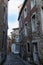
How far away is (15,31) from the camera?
151 feet

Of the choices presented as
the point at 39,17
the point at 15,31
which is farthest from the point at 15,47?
the point at 39,17

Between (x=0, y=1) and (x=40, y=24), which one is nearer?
(x=40, y=24)

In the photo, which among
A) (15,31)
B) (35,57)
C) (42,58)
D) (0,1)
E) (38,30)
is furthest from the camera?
(15,31)

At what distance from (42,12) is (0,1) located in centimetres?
571

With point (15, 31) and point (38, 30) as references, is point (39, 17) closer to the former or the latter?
point (38, 30)

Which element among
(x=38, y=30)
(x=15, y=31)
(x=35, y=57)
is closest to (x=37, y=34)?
(x=38, y=30)

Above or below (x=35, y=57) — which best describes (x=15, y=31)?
above

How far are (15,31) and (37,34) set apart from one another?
3172cm

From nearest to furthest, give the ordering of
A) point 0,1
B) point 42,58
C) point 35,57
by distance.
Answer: point 42,58, point 35,57, point 0,1

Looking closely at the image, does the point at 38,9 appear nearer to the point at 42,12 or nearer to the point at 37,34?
the point at 42,12

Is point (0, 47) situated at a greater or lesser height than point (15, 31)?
lesser

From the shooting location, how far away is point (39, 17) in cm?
1407

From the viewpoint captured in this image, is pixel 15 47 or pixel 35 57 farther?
pixel 15 47

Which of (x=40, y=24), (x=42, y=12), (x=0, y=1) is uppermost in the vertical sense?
(x=0, y=1)
